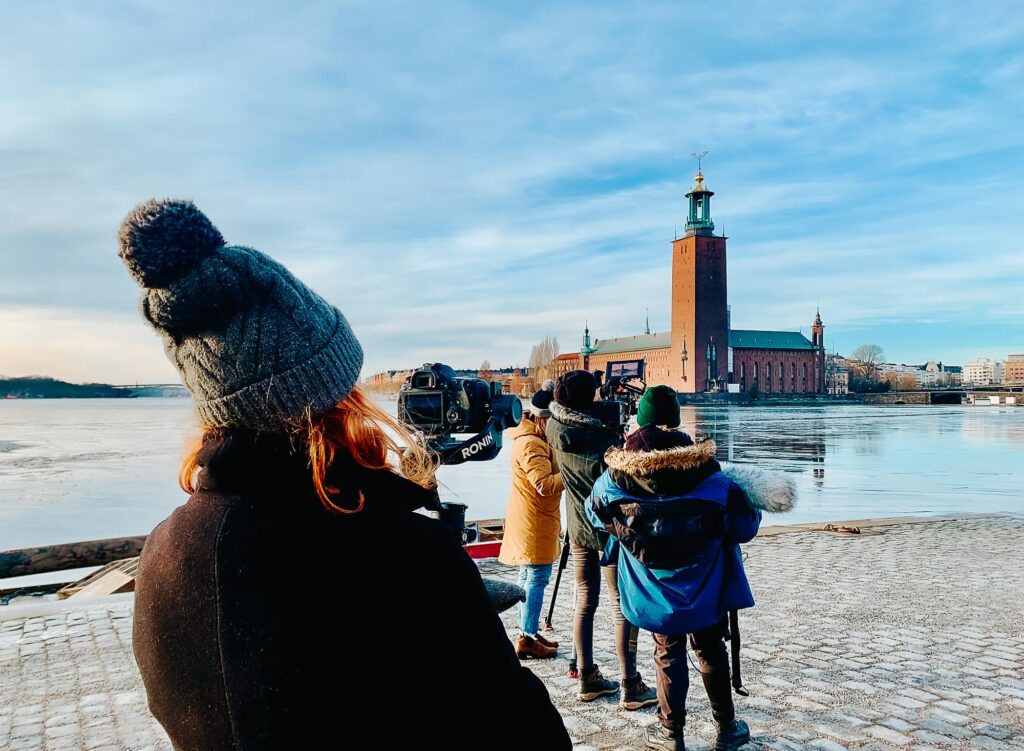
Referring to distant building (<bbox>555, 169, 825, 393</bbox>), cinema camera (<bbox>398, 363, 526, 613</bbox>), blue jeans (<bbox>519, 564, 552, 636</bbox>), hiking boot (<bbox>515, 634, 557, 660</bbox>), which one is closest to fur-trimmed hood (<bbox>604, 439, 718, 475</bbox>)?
cinema camera (<bbox>398, 363, 526, 613</bbox>)

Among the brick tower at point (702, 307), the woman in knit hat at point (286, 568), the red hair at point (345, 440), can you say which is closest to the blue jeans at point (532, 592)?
the red hair at point (345, 440)

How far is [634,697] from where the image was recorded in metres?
4.30

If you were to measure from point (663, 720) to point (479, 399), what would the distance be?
1.76 m

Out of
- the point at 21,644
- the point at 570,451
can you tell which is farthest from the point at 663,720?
the point at 21,644

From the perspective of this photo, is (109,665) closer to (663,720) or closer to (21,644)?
(21,644)

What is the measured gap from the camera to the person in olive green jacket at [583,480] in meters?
4.47

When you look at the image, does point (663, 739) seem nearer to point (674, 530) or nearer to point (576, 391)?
point (674, 530)

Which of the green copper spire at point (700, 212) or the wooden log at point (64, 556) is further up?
the green copper spire at point (700, 212)

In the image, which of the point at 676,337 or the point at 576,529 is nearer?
the point at 576,529

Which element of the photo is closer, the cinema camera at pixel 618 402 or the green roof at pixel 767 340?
the cinema camera at pixel 618 402

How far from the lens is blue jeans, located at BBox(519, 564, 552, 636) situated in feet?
16.3

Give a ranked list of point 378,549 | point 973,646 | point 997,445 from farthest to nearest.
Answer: point 997,445, point 973,646, point 378,549

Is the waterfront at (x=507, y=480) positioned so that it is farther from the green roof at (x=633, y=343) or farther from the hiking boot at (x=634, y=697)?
the green roof at (x=633, y=343)

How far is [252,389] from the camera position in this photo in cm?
124
